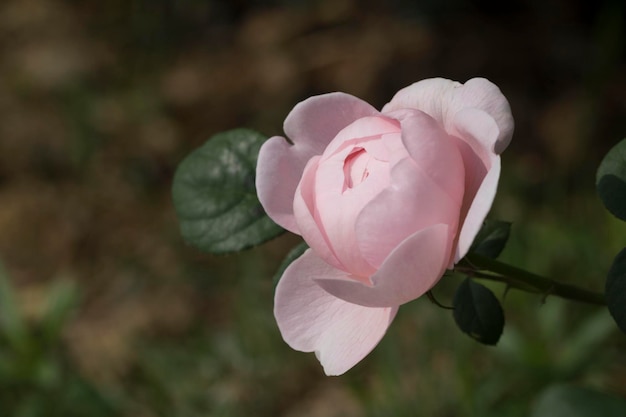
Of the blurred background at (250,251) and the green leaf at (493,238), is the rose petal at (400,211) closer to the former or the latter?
the green leaf at (493,238)

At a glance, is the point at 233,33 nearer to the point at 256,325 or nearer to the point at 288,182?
the point at 256,325

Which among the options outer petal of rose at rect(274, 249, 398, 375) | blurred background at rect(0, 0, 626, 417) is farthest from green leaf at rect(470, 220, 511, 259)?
blurred background at rect(0, 0, 626, 417)

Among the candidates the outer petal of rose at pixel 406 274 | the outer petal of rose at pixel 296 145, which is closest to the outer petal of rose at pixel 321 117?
the outer petal of rose at pixel 296 145

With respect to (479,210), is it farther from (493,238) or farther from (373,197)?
(493,238)

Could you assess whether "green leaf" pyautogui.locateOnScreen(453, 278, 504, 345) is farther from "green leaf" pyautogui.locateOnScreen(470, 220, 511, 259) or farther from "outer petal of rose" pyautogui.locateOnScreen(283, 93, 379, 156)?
"outer petal of rose" pyautogui.locateOnScreen(283, 93, 379, 156)

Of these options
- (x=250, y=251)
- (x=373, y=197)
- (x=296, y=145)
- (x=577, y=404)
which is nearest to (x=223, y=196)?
(x=296, y=145)
